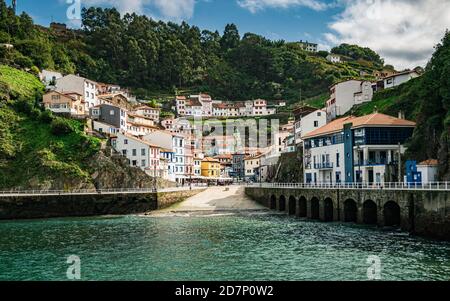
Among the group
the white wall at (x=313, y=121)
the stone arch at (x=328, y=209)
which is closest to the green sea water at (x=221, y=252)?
the stone arch at (x=328, y=209)

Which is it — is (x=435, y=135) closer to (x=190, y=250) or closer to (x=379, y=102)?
(x=190, y=250)

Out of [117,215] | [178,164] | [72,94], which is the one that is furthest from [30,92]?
[117,215]

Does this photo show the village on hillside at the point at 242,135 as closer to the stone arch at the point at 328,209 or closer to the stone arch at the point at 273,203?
the stone arch at the point at 328,209

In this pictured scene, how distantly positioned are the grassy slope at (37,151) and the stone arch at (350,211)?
1728 inches

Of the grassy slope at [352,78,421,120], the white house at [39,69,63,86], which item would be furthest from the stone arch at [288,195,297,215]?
the white house at [39,69,63,86]

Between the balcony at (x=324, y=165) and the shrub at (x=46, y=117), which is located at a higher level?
the shrub at (x=46, y=117)

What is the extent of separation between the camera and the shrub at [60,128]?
82.5 meters

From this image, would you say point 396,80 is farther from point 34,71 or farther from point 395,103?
point 34,71

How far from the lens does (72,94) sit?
330 feet

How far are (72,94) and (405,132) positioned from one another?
7208 centimetres

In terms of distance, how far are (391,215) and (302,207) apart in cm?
1695

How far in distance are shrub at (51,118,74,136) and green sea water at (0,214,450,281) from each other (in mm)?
34411

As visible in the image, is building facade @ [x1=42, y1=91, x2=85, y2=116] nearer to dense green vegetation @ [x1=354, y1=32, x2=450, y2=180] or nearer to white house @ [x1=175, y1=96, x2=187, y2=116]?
white house @ [x1=175, y1=96, x2=187, y2=116]

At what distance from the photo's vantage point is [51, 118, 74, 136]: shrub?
8250 cm
